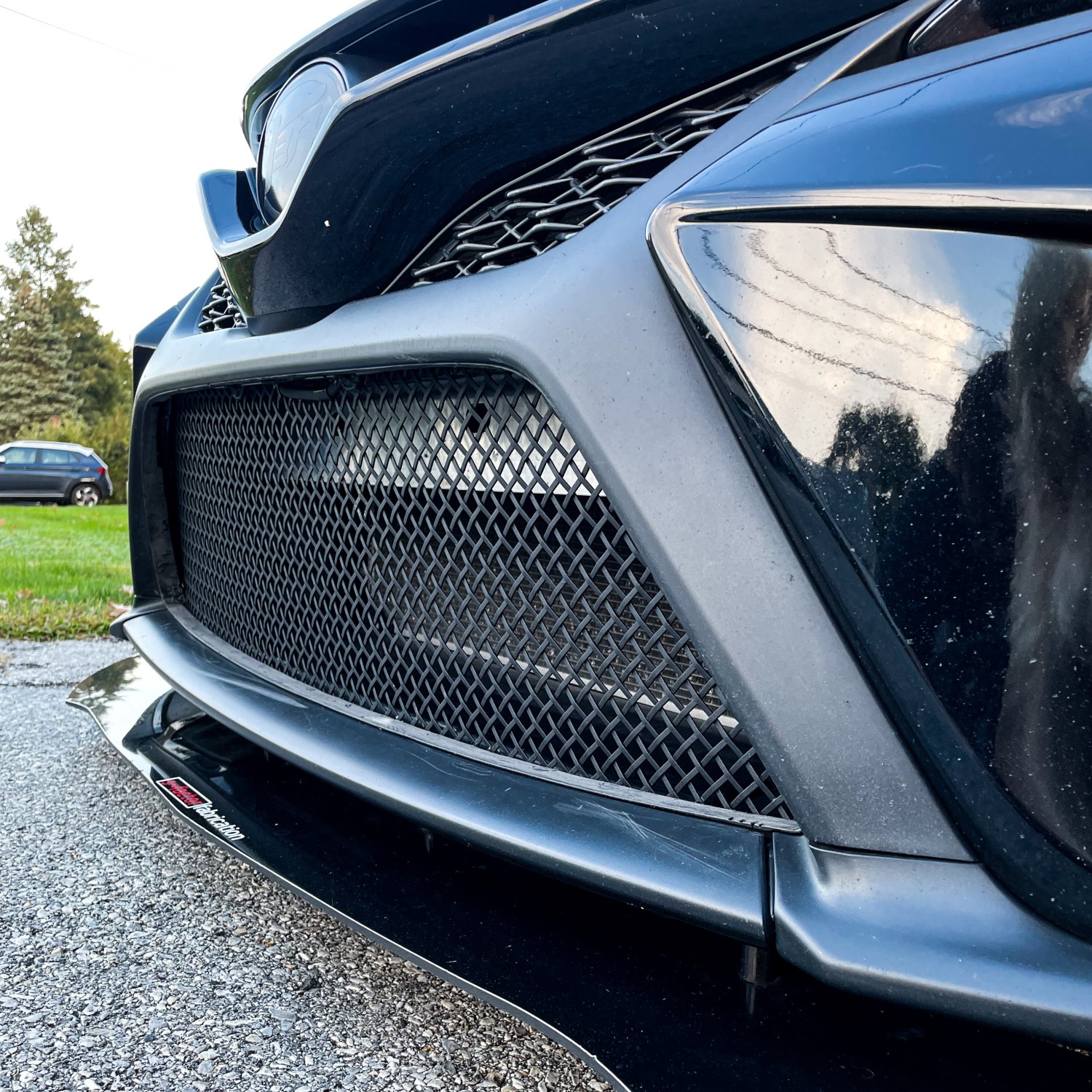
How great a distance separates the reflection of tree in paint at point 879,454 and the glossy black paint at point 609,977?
1.62 feet

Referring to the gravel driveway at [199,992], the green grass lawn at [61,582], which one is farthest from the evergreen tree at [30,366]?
the gravel driveway at [199,992]

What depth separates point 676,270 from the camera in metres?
0.89

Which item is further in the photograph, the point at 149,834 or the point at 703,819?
the point at 149,834

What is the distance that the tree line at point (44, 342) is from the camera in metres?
36.3

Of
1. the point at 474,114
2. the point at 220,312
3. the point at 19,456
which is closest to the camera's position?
the point at 474,114

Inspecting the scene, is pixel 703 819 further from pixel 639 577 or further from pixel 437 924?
pixel 437 924

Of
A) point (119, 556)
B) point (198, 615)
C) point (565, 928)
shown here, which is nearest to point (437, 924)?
point (565, 928)

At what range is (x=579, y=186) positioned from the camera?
1.12 m

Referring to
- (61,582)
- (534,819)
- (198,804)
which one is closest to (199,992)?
(198,804)

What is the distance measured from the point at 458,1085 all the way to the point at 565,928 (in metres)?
0.21

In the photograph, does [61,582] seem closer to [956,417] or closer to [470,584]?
[470,584]

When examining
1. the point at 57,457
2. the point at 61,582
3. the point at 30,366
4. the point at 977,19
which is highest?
the point at 30,366

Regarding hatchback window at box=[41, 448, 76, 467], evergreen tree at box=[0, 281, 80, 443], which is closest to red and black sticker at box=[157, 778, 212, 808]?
hatchback window at box=[41, 448, 76, 467]

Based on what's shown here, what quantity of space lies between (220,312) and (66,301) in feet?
137
